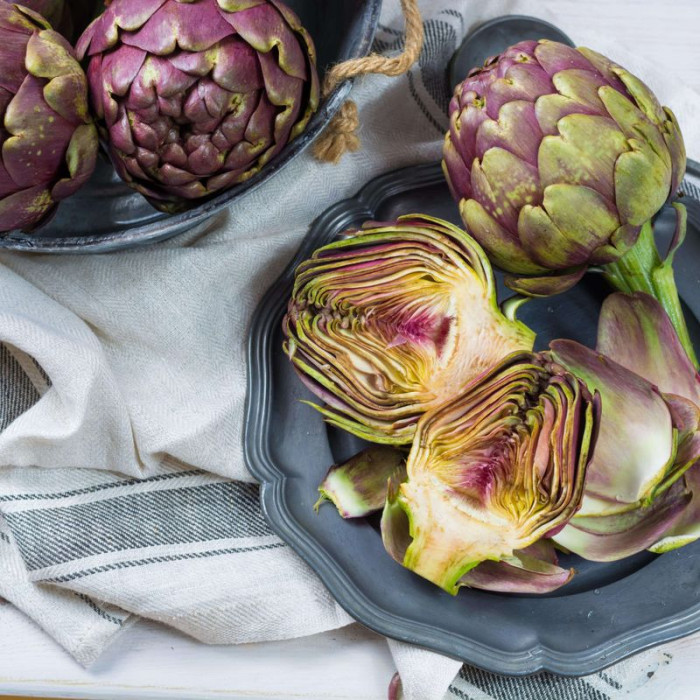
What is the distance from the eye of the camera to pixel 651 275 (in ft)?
3.32

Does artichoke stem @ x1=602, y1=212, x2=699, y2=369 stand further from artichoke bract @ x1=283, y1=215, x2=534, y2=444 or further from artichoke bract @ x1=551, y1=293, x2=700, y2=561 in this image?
artichoke bract @ x1=283, y1=215, x2=534, y2=444

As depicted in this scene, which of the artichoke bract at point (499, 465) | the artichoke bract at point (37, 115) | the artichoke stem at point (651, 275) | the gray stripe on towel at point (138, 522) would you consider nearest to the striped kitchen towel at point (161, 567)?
the gray stripe on towel at point (138, 522)

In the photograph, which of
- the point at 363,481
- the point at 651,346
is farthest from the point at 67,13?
the point at 651,346

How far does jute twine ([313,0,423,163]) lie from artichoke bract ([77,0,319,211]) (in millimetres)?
36

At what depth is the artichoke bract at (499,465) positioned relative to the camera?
923 mm

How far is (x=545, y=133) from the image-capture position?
3.02 ft

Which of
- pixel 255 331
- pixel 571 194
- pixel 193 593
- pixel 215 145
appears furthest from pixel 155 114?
pixel 193 593

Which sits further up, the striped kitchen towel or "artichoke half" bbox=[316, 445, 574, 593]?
"artichoke half" bbox=[316, 445, 574, 593]

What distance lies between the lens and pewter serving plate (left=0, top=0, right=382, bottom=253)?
931 millimetres

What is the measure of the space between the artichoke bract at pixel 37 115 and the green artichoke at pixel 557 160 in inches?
14.5

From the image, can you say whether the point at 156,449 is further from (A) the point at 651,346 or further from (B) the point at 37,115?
(A) the point at 651,346

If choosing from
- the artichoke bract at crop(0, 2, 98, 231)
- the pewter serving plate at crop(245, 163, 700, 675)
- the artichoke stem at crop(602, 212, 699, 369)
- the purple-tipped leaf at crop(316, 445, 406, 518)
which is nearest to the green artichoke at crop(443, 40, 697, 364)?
the artichoke stem at crop(602, 212, 699, 369)

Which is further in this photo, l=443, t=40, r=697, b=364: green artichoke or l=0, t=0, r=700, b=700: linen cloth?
l=0, t=0, r=700, b=700: linen cloth

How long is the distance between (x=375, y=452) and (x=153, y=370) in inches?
10.5
